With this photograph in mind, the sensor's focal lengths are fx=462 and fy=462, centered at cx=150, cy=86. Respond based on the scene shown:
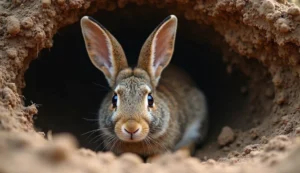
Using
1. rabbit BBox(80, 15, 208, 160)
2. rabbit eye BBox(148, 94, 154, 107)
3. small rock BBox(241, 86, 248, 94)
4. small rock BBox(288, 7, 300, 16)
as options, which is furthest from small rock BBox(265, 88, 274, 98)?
rabbit eye BBox(148, 94, 154, 107)

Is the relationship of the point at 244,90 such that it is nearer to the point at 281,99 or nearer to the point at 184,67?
the point at 281,99

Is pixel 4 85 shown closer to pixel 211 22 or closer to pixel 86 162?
pixel 86 162

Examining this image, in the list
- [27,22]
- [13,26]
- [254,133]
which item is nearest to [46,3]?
[27,22]

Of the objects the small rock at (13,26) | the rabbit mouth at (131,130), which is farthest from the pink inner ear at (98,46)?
the rabbit mouth at (131,130)

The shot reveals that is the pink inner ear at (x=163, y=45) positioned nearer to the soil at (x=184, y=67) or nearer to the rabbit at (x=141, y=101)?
the rabbit at (x=141, y=101)

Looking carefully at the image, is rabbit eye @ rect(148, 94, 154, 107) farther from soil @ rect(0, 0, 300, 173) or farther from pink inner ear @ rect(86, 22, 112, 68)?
soil @ rect(0, 0, 300, 173)
